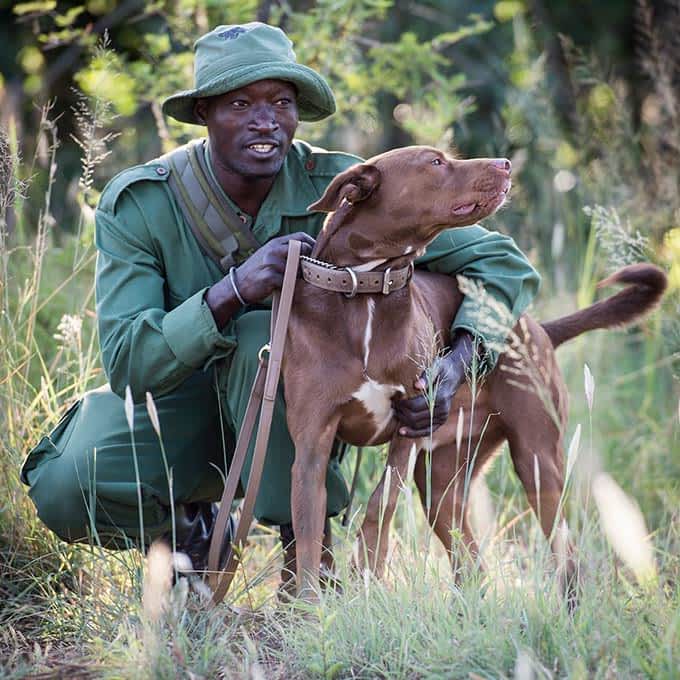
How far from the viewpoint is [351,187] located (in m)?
3.27


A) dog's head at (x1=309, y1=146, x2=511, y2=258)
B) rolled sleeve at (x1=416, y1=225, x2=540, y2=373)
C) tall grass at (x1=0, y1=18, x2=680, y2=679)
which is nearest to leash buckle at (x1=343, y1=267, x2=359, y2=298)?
dog's head at (x1=309, y1=146, x2=511, y2=258)

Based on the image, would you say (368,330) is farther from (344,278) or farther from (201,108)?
(201,108)

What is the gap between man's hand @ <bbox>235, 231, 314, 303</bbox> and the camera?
325cm

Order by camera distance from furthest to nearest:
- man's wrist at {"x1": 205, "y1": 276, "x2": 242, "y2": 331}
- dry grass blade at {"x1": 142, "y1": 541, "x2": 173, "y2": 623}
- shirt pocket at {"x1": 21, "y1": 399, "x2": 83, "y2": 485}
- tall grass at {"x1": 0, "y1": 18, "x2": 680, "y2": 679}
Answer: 1. shirt pocket at {"x1": 21, "y1": 399, "x2": 83, "y2": 485}
2. man's wrist at {"x1": 205, "y1": 276, "x2": 242, "y2": 331}
3. dry grass blade at {"x1": 142, "y1": 541, "x2": 173, "y2": 623}
4. tall grass at {"x1": 0, "y1": 18, "x2": 680, "y2": 679}

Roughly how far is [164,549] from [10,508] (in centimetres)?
55

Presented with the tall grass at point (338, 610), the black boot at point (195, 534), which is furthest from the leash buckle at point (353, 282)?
the black boot at point (195, 534)

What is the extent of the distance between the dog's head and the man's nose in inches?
15.3

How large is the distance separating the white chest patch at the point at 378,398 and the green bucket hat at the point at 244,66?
97 centimetres

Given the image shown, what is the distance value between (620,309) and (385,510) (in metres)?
1.16

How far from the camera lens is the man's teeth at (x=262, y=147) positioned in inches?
141

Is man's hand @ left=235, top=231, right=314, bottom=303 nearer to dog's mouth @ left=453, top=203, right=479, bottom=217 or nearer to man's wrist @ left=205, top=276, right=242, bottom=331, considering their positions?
man's wrist @ left=205, top=276, right=242, bottom=331

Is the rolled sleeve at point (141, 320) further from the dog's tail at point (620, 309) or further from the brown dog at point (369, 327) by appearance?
the dog's tail at point (620, 309)

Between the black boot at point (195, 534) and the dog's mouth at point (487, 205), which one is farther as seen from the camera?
the black boot at point (195, 534)

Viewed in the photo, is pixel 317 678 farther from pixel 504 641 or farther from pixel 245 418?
pixel 245 418
